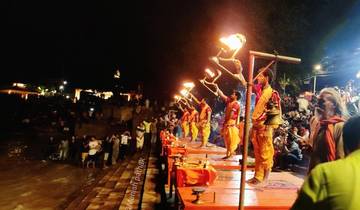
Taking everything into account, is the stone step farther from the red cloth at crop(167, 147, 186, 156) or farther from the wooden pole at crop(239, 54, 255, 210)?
the wooden pole at crop(239, 54, 255, 210)

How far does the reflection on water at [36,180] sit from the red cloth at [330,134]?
1531 centimetres

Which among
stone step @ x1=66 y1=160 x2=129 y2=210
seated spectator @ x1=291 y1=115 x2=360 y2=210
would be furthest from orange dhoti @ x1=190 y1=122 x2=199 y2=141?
seated spectator @ x1=291 y1=115 x2=360 y2=210

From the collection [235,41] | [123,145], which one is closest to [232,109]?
[235,41]

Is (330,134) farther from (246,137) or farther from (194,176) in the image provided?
(194,176)

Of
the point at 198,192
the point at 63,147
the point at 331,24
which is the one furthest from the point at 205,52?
the point at 63,147

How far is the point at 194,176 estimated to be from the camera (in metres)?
7.45

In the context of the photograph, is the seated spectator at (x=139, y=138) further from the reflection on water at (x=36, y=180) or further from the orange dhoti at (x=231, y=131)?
the orange dhoti at (x=231, y=131)

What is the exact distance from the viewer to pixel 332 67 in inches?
699

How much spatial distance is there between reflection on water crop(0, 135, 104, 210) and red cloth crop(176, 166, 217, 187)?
11.8 m

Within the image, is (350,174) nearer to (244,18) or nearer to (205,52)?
(244,18)

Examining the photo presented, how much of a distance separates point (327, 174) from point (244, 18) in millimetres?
12848

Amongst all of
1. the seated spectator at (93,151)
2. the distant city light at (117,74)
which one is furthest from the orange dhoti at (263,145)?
the distant city light at (117,74)

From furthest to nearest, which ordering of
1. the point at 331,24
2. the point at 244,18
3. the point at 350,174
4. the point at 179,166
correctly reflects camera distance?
the point at 331,24 → the point at 244,18 → the point at 179,166 → the point at 350,174

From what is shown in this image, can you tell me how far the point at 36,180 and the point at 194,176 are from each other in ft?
57.5
